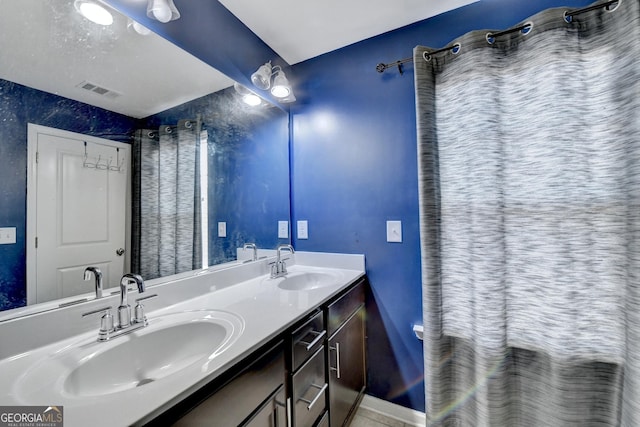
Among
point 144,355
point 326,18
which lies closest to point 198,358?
point 144,355

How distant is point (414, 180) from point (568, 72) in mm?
792

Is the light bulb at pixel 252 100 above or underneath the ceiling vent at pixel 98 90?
above

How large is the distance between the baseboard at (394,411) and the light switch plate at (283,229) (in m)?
1.20

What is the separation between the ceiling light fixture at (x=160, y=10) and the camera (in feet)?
3.29

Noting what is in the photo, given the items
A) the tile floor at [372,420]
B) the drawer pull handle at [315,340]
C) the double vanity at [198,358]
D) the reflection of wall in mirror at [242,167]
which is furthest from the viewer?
the tile floor at [372,420]

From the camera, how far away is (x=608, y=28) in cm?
106

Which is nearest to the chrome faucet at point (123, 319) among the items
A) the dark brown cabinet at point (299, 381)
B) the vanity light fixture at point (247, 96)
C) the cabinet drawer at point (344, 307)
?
the dark brown cabinet at point (299, 381)

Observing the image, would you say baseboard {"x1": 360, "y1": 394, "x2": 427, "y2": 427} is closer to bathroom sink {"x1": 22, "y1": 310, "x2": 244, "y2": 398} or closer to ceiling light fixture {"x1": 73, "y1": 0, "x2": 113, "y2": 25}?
bathroom sink {"x1": 22, "y1": 310, "x2": 244, "y2": 398}

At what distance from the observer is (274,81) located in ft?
5.54

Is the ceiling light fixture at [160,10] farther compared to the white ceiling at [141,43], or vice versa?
the ceiling light fixture at [160,10]

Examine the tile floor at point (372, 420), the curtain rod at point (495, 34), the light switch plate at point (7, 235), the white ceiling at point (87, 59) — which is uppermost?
the curtain rod at point (495, 34)

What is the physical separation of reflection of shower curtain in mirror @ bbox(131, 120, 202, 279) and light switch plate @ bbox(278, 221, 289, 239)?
654 mm

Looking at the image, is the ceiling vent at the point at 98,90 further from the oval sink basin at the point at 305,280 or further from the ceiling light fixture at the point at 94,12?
the oval sink basin at the point at 305,280

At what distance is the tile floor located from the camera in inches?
58.8
